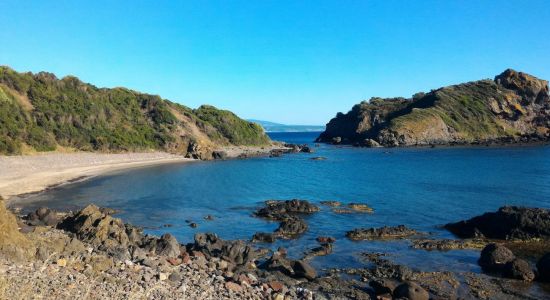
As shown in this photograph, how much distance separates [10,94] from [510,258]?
71.9 metres

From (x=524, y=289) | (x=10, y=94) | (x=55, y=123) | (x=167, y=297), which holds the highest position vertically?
(x=10, y=94)

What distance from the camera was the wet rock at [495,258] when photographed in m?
20.6

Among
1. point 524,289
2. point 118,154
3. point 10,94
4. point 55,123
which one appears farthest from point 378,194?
point 10,94

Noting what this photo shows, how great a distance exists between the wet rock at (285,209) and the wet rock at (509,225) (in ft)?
36.6

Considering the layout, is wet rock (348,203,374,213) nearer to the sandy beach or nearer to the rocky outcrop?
the rocky outcrop

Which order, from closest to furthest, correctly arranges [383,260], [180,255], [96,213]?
1. [180,255]
2. [383,260]
3. [96,213]

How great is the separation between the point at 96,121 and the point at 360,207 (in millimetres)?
58218

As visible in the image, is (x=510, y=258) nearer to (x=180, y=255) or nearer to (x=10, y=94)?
(x=180, y=255)

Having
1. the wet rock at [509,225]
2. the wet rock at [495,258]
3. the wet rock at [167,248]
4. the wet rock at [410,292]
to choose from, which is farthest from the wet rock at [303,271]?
the wet rock at [509,225]

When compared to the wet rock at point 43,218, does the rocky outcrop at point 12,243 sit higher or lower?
higher

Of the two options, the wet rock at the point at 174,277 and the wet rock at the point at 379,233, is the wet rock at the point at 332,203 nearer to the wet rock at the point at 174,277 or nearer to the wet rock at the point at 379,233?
the wet rock at the point at 379,233

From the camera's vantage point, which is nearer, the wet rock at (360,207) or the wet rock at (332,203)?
the wet rock at (360,207)

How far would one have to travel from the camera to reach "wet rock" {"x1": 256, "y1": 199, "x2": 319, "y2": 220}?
110 feet

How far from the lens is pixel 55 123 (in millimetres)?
68750
